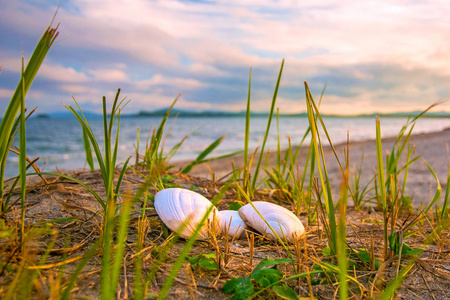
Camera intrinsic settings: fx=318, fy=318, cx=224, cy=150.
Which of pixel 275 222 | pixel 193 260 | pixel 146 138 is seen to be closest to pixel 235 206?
pixel 275 222

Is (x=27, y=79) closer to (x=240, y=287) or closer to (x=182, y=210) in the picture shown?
(x=182, y=210)

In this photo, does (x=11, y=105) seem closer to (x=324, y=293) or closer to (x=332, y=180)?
(x=324, y=293)

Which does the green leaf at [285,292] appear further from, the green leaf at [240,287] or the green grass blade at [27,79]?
the green grass blade at [27,79]

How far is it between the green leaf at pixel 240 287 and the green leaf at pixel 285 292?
74mm

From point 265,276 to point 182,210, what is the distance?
482 millimetres

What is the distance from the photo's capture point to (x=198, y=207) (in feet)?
4.58

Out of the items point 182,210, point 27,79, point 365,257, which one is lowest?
point 365,257

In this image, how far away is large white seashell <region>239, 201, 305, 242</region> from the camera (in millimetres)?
1405

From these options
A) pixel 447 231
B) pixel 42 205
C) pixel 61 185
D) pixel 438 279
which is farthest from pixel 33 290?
pixel 447 231

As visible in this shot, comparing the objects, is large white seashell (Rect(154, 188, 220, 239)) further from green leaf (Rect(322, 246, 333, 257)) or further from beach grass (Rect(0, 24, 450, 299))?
green leaf (Rect(322, 246, 333, 257))

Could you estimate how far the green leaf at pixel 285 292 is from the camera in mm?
927

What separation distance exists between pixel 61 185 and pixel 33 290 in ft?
3.54

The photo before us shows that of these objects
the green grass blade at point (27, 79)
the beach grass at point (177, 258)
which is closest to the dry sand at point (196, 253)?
the beach grass at point (177, 258)

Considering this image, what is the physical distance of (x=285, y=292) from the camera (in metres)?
0.95
